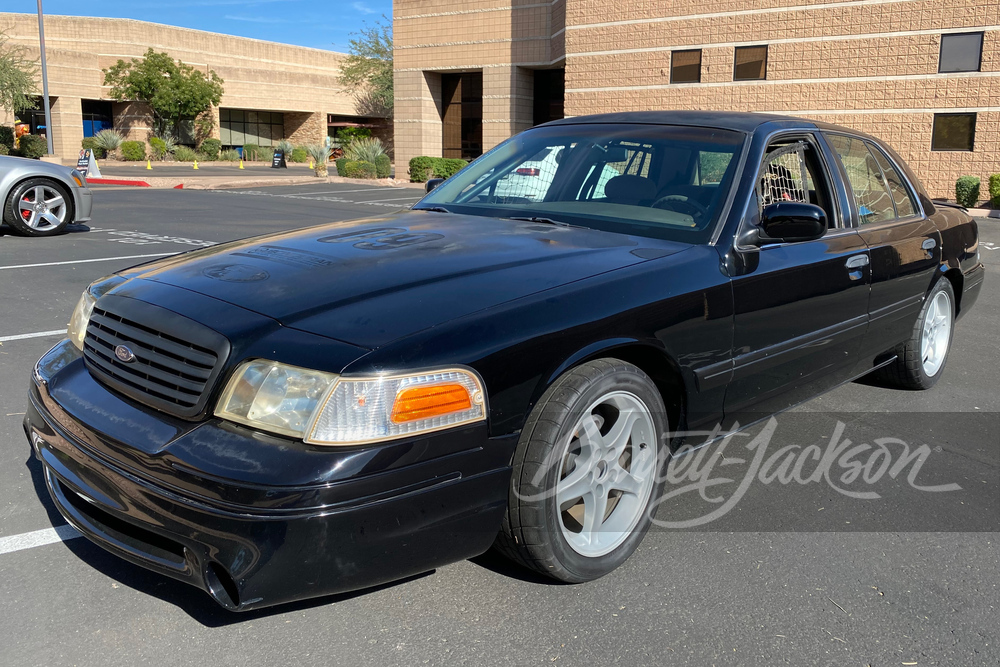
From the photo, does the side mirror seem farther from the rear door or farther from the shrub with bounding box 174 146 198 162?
the shrub with bounding box 174 146 198 162

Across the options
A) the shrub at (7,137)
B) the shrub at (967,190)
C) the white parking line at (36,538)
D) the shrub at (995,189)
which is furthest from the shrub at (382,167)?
the white parking line at (36,538)

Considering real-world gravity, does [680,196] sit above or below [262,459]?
above

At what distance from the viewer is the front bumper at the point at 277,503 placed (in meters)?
2.24

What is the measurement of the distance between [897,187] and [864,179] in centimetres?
54

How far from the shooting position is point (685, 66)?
95.1 feet

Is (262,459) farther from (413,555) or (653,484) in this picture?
(653,484)

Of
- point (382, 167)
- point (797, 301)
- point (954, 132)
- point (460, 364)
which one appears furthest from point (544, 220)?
point (382, 167)

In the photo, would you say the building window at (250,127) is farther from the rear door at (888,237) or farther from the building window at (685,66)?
the rear door at (888,237)

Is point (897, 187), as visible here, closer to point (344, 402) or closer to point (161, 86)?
point (344, 402)

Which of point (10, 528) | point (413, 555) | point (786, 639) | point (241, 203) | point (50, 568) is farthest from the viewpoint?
point (241, 203)

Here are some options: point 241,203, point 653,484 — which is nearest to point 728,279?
point 653,484

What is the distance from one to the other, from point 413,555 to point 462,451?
0.33 meters

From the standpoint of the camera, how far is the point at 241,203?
20.3m

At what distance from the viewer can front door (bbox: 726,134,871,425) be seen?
137 inches
